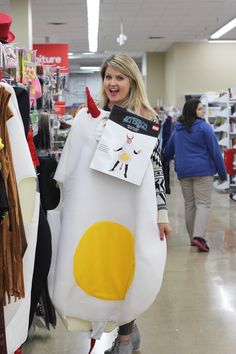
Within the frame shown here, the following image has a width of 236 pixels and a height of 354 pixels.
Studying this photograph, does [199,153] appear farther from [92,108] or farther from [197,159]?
[92,108]

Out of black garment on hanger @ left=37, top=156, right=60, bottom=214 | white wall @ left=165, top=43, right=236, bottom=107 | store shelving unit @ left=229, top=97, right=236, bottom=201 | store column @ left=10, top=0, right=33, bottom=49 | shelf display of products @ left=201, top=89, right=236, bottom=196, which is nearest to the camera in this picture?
black garment on hanger @ left=37, top=156, right=60, bottom=214

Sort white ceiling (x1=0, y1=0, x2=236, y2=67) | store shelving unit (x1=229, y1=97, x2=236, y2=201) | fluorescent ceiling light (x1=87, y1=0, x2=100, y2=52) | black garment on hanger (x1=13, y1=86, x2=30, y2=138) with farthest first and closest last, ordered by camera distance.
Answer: white ceiling (x1=0, y1=0, x2=236, y2=67), fluorescent ceiling light (x1=87, y1=0, x2=100, y2=52), store shelving unit (x1=229, y1=97, x2=236, y2=201), black garment on hanger (x1=13, y1=86, x2=30, y2=138)

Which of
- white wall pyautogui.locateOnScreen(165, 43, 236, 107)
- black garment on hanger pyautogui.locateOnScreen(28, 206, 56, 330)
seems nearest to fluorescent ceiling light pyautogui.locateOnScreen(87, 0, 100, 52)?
white wall pyautogui.locateOnScreen(165, 43, 236, 107)

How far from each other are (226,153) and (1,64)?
A: 20.9 ft

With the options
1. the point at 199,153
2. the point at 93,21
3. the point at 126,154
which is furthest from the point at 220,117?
the point at 126,154

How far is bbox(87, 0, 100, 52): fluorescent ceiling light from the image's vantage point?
9809mm

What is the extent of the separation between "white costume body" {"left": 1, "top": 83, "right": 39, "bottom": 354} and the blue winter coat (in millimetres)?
3291

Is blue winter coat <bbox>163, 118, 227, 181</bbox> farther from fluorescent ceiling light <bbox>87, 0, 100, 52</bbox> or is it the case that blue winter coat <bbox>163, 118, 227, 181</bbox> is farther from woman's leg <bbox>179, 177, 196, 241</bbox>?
fluorescent ceiling light <bbox>87, 0, 100, 52</bbox>

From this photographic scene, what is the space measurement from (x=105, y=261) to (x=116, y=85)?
0.82 m

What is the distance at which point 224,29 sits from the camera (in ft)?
42.1

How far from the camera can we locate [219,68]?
14938 mm

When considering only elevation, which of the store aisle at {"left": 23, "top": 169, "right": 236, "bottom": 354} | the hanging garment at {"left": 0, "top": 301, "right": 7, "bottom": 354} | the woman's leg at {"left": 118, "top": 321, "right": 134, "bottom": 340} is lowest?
the store aisle at {"left": 23, "top": 169, "right": 236, "bottom": 354}

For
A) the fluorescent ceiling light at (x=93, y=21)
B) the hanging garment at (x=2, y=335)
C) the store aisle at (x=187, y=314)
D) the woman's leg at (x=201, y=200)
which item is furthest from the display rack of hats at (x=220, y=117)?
the hanging garment at (x=2, y=335)

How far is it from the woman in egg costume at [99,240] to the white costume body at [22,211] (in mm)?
378
